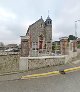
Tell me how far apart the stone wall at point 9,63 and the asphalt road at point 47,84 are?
2.56m

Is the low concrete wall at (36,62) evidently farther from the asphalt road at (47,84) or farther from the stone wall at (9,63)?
the asphalt road at (47,84)

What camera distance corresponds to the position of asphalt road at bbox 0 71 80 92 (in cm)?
894

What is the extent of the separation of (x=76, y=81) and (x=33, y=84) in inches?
91.5

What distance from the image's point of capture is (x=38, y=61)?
13.5 m

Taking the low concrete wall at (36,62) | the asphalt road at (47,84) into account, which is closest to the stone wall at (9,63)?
the low concrete wall at (36,62)

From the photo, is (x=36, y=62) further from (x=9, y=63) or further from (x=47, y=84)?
(x=47, y=84)

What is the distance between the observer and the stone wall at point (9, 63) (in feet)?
43.2

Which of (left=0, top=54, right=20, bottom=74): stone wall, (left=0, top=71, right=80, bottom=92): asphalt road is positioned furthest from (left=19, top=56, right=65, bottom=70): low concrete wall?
(left=0, top=71, right=80, bottom=92): asphalt road

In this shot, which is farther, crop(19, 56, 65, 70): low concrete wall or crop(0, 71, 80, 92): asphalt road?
crop(19, 56, 65, 70): low concrete wall

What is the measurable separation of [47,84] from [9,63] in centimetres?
446

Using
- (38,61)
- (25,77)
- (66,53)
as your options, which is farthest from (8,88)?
(66,53)

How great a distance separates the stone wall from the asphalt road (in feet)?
8.40

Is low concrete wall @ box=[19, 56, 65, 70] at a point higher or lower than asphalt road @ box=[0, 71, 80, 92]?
higher

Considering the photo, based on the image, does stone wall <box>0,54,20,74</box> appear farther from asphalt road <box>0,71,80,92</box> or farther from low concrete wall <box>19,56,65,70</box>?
asphalt road <box>0,71,80,92</box>
